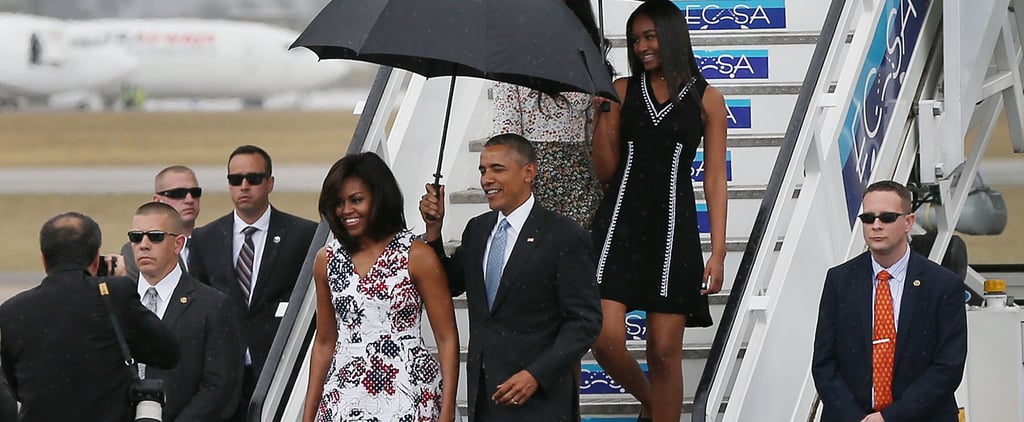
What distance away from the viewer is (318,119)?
55.5 feet

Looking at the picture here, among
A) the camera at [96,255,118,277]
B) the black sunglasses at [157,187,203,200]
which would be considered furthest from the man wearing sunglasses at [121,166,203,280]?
the camera at [96,255,118,277]

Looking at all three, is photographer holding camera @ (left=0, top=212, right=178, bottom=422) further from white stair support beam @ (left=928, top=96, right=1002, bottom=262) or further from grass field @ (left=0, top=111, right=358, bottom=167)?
grass field @ (left=0, top=111, right=358, bottom=167)

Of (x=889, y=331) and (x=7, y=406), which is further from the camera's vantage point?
(x=889, y=331)

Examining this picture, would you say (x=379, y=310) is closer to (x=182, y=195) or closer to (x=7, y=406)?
(x=7, y=406)

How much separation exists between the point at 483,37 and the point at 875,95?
2.03 m

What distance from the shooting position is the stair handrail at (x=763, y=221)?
383 cm

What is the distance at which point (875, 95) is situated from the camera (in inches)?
198

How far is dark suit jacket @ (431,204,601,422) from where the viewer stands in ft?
11.6

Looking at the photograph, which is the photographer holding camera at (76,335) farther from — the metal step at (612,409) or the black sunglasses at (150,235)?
the metal step at (612,409)

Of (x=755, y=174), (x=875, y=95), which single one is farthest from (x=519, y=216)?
(x=755, y=174)

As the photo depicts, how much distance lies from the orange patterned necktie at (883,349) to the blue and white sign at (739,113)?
6.74 ft

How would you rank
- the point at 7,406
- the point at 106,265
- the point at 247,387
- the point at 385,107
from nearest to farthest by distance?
the point at 7,406
the point at 106,265
the point at 247,387
the point at 385,107

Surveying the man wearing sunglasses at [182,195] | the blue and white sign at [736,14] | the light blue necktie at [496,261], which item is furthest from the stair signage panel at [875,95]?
the man wearing sunglasses at [182,195]

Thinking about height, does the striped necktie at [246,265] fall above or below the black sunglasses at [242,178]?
below
